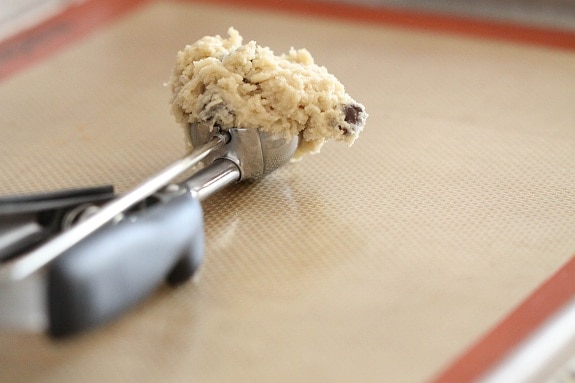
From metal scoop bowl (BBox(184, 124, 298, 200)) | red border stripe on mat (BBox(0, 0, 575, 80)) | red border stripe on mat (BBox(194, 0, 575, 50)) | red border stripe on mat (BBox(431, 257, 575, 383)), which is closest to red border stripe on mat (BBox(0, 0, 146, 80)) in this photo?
red border stripe on mat (BBox(0, 0, 575, 80))

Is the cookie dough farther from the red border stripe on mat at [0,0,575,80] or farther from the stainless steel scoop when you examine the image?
the red border stripe on mat at [0,0,575,80]

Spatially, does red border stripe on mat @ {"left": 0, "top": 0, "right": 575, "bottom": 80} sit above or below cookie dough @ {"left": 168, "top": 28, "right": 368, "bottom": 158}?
below

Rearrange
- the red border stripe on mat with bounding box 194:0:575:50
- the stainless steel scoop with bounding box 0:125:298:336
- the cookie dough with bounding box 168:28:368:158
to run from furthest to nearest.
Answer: the red border stripe on mat with bounding box 194:0:575:50, the cookie dough with bounding box 168:28:368:158, the stainless steel scoop with bounding box 0:125:298:336

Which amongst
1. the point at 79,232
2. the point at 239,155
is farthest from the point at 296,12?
the point at 79,232

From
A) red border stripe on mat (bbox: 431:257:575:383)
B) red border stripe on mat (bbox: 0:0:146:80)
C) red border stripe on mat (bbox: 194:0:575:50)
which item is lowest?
red border stripe on mat (bbox: 431:257:575:383)

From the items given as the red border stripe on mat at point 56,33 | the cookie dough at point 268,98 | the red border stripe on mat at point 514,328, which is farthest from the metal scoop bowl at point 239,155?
the red border stripe on mat at point 56,33

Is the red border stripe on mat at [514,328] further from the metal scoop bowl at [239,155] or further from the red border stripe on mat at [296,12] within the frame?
the red border stripe on mat at [296,12]
